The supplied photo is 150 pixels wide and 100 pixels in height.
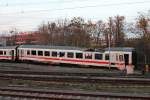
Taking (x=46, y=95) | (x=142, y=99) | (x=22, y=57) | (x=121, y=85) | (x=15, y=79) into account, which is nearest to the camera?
(x=142, y=99)

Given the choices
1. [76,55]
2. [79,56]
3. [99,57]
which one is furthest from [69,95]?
[76,55]

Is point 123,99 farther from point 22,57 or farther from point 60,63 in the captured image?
point 22,57

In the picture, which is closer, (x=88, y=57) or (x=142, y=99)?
(x=142, y=99)

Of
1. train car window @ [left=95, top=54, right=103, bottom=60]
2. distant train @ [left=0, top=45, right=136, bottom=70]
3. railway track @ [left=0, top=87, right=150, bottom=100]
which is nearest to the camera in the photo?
railway track @ [left=0, top=87, right=150, bottom=100]

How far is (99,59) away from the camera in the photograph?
42.6 meters

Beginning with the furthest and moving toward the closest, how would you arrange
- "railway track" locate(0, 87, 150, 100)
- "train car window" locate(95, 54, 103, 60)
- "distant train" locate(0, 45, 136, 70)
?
"train car window" locate(95, 54, 103, 60), "distant train" locate(0, 45, 136, 70), "railway track" locate(0, 87, 150, 100)

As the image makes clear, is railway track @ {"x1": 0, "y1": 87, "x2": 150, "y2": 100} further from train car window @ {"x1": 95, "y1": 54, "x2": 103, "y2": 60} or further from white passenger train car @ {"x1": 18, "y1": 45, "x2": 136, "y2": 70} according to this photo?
train car window @ {"x1": 95, "y1": 54, "x2": 103, "y2": 60}

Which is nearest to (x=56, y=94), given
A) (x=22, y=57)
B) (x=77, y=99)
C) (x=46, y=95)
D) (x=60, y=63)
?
(x=46, y=95)

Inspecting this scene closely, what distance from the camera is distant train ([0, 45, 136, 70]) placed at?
41125 mm

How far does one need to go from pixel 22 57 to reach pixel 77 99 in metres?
37.8

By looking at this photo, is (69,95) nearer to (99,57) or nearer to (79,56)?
(99,57)

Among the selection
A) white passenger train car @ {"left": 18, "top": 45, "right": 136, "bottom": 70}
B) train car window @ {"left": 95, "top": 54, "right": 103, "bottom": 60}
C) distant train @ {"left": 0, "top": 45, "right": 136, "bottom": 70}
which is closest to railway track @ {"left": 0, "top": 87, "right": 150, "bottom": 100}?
distant train @ {"left": 0, "top": 45, "right": 136, "bottom": 70}

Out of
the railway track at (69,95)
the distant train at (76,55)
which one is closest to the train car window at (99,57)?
the distant train at (76,55)

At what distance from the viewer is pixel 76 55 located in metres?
44.6
